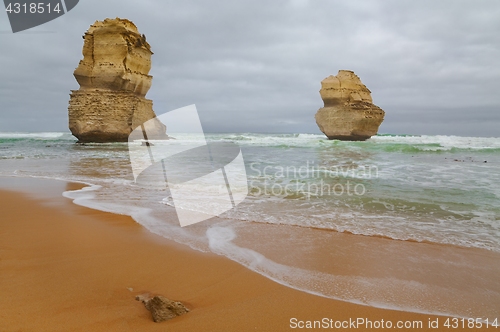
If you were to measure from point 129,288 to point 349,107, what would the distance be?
3305 centimetres

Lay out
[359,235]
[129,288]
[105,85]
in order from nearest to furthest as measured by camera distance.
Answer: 1. [129,288]
2. [359,235]
3. [105,85]

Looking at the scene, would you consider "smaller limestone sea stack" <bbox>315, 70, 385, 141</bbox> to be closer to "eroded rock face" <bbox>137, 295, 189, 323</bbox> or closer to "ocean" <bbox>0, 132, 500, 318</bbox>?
"ocean" <bbox>0, 132, 500, 318</bbox>

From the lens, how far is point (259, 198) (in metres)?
5.36

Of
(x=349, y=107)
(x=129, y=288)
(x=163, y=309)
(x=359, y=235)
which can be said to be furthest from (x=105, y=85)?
(x=163, y=309)

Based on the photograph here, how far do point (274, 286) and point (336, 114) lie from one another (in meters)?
33.2

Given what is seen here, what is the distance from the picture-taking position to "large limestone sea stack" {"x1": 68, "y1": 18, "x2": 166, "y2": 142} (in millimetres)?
23172

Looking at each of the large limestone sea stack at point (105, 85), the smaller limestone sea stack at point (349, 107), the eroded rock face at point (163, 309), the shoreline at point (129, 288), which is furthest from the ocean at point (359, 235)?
the smaller limestone sea stack at point (349, 107)

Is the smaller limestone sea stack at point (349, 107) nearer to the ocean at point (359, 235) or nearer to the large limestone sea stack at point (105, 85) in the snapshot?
the large limestone sea stack at point (105, 85)

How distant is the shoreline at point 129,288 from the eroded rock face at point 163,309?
0.04 meters

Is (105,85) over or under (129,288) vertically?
over

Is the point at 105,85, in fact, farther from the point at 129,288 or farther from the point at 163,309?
the point at 163,309

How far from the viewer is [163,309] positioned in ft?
5.45

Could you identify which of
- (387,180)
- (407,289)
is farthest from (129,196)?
(387,180)

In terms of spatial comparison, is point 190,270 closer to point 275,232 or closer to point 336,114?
point 275,232
